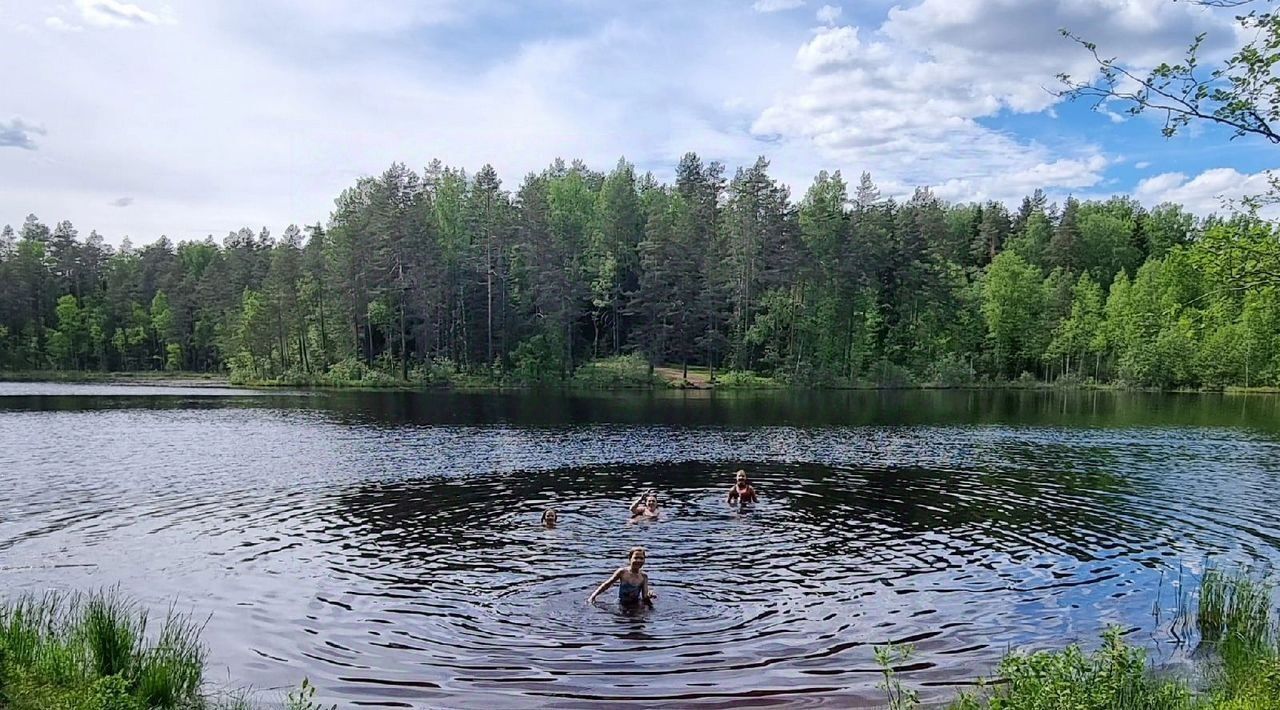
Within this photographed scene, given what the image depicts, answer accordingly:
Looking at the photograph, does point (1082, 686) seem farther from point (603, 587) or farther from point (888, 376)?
point (888, 376)

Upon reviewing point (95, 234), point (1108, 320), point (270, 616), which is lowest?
point (270, 616)

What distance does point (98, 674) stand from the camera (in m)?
10.4

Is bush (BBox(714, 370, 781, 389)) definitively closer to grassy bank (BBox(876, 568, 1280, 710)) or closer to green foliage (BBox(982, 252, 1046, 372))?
→ green foliage (BBox(982, 252, 1046, 372))

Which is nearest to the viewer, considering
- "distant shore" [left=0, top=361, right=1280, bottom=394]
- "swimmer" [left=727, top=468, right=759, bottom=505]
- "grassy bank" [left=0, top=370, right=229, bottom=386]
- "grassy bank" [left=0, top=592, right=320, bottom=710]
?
"grassy bank" [left=0, top=592, right=320, bottom=710]

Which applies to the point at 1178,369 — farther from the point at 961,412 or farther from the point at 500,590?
the point at 500,590

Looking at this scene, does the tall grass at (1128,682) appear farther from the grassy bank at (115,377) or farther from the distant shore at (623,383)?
the grassy bank at (115,377)

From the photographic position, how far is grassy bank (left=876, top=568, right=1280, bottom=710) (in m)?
8.59

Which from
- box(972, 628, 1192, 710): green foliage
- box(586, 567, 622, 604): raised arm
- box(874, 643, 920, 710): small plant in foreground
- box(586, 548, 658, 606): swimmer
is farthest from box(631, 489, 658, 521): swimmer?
box(972, 628, 1192, 710): green foliage

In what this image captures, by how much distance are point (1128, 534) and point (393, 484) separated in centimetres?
2441

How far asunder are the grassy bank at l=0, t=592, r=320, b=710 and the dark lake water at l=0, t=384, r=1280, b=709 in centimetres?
190

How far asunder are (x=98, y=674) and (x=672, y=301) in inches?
3342

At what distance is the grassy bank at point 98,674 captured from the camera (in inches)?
367

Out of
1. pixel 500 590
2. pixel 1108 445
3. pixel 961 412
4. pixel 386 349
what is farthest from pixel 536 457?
pixel 386 349

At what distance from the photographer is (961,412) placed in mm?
64688
